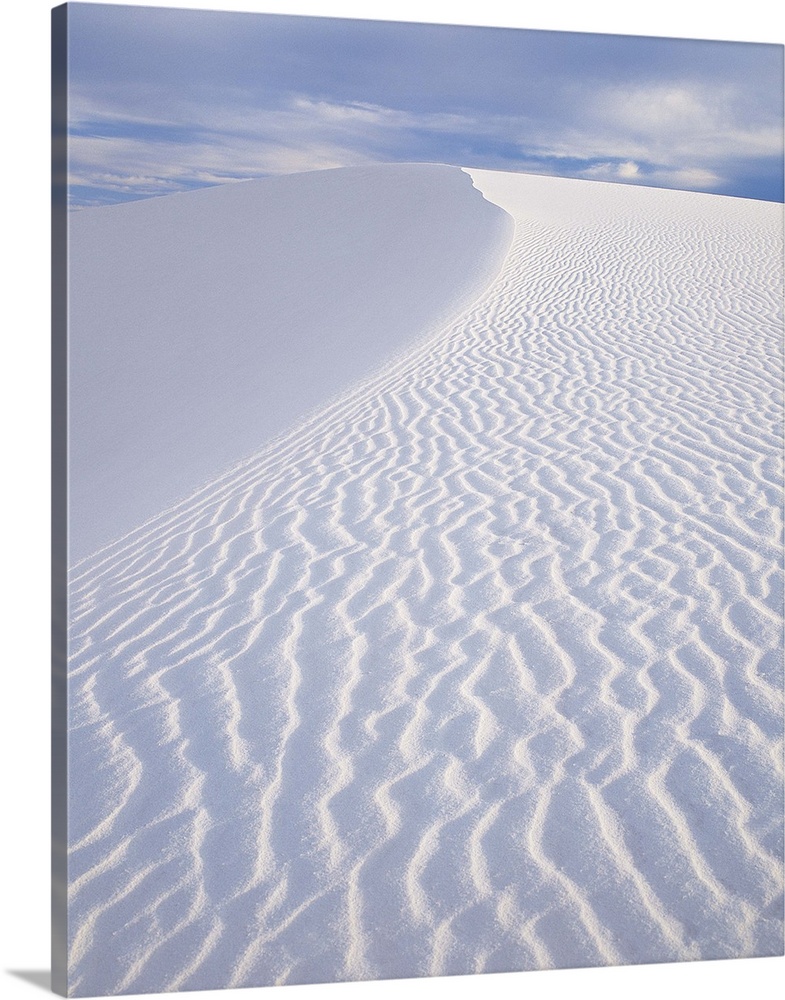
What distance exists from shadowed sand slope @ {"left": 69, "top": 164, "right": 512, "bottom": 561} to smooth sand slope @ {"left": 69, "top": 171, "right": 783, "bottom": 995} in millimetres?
684

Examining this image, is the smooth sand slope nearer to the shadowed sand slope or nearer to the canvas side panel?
the canvas side panel

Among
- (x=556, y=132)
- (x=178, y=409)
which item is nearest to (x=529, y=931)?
(x=556, y=132)

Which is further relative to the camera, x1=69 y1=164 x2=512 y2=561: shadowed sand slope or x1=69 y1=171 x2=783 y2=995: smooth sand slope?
x1=69 y1=164 x2=512 y2=561: shadowed sand slope

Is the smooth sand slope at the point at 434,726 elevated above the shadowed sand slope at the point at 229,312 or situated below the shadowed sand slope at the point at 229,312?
below

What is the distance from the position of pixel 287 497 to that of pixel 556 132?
2393mm

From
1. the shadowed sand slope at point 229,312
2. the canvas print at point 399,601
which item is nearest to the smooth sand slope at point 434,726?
the canvas print at point 399,601

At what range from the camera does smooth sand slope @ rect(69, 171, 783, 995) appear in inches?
152

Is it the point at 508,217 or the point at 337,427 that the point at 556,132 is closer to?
the point at 337,427

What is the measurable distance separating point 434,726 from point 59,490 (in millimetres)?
1731

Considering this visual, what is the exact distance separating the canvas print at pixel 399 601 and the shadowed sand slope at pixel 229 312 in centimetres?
6

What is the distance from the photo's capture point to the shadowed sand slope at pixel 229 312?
473 cm

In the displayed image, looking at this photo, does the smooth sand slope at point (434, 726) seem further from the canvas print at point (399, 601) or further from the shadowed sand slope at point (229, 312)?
the shadowed sand slope at point (229, 312)

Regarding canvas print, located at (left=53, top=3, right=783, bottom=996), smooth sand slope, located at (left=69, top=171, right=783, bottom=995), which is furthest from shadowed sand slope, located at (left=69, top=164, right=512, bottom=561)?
smooth sand slope, located at (left=69, top=171, right=783, bottom=995)

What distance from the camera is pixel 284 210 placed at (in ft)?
25.1
